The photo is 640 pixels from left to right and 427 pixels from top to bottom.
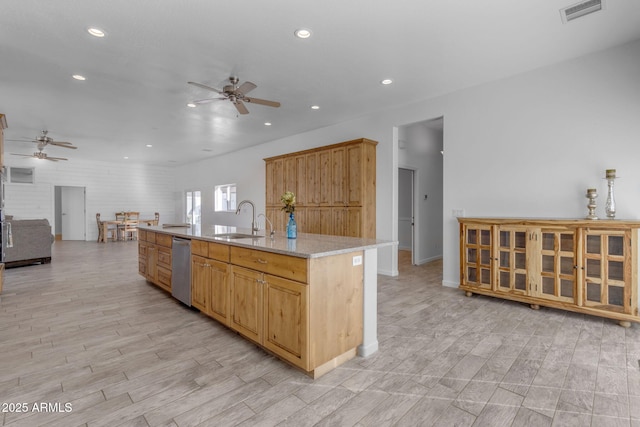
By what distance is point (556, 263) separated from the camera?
3260mm

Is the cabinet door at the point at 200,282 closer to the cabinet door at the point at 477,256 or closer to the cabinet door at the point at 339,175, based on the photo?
the cabinet door at the point at 339,175

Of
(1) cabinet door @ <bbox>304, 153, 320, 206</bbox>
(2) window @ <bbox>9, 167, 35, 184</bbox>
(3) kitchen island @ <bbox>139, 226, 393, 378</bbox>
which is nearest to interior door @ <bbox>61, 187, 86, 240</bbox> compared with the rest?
(2) window @ <bbox>9, 167, 35, 184</bbox>

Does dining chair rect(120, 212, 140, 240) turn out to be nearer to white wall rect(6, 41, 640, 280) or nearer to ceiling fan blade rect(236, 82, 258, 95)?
white wall rect(6, 41, 640, 280)

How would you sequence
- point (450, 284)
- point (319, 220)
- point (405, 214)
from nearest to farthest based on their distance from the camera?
point (450, 284) → point (319, 220) → point (405, 214)

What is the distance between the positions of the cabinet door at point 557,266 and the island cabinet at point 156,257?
424cm

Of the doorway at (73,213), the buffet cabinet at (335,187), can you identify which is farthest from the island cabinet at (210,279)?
the doorway at (73,213)

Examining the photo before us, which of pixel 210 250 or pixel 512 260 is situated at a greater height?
pixel 210 250

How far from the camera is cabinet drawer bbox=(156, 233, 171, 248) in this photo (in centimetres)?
382

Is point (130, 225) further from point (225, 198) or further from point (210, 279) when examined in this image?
point (210, 279)

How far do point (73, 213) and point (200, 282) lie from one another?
10.6 m

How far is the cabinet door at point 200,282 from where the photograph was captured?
3062 millimetres

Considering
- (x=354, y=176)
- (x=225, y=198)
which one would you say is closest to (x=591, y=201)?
(x=354, y=176)

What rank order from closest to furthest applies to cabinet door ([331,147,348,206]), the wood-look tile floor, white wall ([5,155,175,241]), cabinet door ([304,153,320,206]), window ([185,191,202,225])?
1. the wood-look tile floor
2. cabinet door ([331,147,348,206])
3. cabinet door ([304,153,320,206])
4. white wall ([5,155,175,241])
5. window ([185,191,202,225])

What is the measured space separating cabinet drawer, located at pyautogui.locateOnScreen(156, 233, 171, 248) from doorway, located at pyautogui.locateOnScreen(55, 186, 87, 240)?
28.8ft
